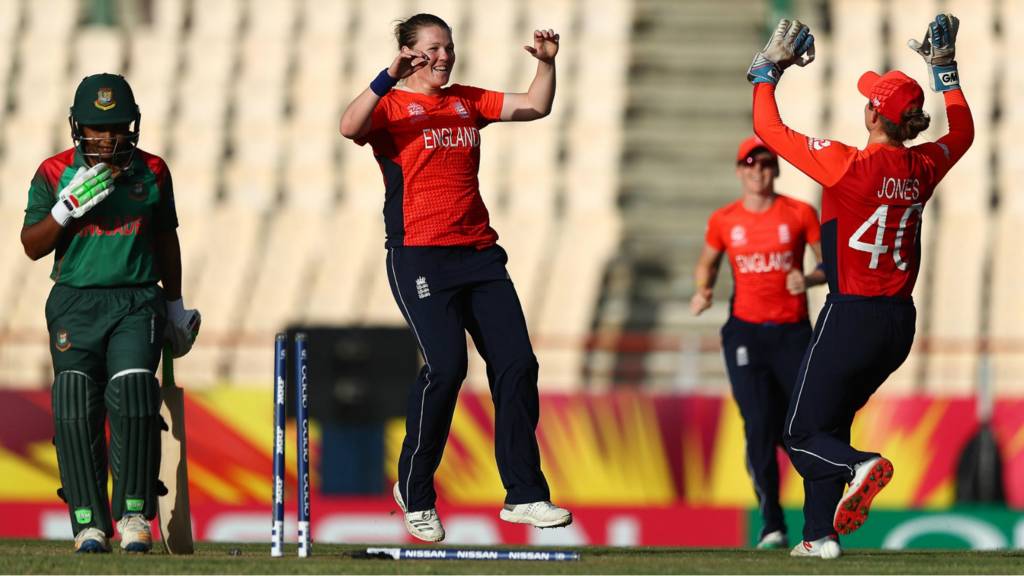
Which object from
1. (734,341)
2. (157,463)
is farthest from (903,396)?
(157,463)

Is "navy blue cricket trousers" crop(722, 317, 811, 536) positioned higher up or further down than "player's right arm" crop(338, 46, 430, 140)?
further down

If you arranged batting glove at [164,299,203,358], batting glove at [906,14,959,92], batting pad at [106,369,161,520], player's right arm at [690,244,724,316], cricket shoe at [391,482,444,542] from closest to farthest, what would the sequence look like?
batting pad at [106,369,161,520]
cricket shoe at [391,482,444,542]
batting glove at [164,299,203,358]
batting glove at [906,14,959,92]
player's right arm at [690,244,724,316]

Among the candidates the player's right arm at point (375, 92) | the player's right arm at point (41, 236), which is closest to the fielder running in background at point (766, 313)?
the player's right arm at point (375, 92)

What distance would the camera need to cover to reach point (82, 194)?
6.84 metres

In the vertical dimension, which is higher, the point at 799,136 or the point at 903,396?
the point at 799,136

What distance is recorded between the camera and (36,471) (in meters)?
13.0

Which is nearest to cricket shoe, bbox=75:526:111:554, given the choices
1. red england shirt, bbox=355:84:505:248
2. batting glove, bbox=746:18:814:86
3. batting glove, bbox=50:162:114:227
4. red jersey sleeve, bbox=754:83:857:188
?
batting glove, bbox=50:162:114:227

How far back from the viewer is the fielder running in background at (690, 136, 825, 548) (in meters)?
9.38

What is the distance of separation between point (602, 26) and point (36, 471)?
28.5ft

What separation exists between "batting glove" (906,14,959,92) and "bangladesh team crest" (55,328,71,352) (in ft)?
11.4

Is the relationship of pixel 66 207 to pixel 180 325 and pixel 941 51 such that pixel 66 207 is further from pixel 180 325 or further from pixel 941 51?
pixel 941 51

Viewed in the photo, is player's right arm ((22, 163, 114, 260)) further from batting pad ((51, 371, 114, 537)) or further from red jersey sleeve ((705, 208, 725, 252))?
red jersey sleeve ((705, 208, 725, 252))

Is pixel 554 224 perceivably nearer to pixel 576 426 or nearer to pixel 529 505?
pixel 576 426

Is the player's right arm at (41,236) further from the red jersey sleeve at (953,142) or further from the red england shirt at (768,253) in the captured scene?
the red england shirt at (768,253)
